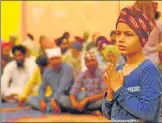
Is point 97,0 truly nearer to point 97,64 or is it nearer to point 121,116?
point 97,64

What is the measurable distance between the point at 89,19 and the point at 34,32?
1.17 m

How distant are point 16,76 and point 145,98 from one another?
5.33 meters

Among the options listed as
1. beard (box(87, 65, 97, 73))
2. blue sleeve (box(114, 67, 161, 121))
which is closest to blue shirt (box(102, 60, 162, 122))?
blue sleeve (box(114, 67, 161, 121))

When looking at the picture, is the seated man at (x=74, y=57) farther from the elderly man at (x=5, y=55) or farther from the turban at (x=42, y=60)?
the elderly man at (x=5, y=55)

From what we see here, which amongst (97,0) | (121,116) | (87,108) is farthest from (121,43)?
(97,0)

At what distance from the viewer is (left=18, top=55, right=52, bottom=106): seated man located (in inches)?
259

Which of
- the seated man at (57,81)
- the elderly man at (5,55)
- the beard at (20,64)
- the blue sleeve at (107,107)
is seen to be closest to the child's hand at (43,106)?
the seated man at (57,81)

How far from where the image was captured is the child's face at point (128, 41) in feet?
6.24

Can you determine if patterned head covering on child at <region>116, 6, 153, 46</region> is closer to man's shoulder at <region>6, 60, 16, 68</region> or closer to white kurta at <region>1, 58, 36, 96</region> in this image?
white kurta at <region>1, 58, 36, 96</region>

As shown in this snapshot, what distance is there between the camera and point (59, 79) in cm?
610

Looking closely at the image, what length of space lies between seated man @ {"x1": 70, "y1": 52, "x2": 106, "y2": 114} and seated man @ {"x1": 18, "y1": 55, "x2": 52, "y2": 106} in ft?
2.76

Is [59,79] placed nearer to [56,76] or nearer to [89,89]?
[56,76]

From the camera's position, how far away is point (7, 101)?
704 cm

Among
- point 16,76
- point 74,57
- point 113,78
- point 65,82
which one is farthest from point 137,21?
point 16,76
